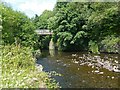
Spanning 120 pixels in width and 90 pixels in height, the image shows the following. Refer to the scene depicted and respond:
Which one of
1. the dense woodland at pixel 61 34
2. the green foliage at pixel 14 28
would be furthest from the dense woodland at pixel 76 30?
the green foliage at pixel 14 28

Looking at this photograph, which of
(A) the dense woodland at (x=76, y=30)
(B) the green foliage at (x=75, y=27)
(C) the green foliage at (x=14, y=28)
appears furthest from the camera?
(B) the green foliage at (x=75, y=27)

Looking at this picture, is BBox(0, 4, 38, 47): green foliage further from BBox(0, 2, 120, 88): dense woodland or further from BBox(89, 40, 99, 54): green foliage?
BBox(89, 40, 99, 54): green foliage

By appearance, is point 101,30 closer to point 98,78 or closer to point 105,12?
point 105,12

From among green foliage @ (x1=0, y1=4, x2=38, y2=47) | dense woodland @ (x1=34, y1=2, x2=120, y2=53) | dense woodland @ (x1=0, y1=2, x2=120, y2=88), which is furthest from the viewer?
dense woodland @ (x1=34, y1=2, x2=120, y2=53)

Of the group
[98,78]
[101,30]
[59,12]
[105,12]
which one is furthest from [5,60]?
[59,12]

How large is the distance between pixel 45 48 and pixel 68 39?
6806mm

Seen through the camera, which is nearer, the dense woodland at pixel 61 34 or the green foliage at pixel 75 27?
the dense woodland at pixel 61 34

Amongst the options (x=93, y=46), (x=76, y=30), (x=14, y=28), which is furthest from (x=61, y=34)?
(x=14, y=28)

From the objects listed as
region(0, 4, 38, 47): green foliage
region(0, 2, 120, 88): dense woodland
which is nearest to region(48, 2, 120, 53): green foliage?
region(0, 2, 120, 88): dense woodland

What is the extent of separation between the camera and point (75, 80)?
25.8 ft

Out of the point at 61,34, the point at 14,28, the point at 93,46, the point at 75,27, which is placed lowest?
the point at 93,46

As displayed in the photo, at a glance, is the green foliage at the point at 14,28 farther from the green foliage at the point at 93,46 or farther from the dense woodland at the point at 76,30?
the green foliage at the point at 93,46

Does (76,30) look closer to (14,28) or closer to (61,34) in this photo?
(61,34)

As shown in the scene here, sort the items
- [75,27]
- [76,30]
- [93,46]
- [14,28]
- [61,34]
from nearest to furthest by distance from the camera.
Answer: [14,28] → [93,46] → [75,27] → [76,30] → [61,34]
